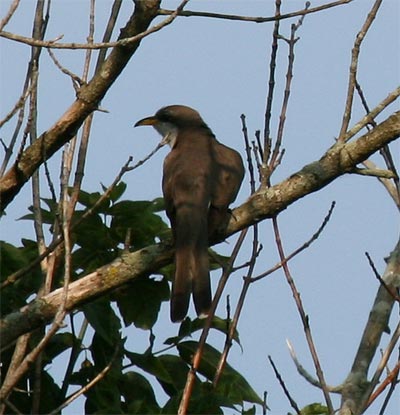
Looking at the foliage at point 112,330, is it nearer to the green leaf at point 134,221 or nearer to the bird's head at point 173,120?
the green leaf at point 134,221

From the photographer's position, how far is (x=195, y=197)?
5859mm

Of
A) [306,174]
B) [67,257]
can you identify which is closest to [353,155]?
[306,174]

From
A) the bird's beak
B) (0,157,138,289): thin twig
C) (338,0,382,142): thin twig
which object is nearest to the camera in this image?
(0,157,138,289): thin twig

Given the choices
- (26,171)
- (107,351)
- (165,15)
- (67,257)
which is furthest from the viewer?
(107,351)

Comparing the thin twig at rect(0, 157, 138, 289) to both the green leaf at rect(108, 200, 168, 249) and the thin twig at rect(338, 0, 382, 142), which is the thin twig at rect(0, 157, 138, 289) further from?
the thin twig at rect(338, 0, 382, 142)

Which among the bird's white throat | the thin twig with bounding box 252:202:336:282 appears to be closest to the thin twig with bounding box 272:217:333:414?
the thin twig with bounding box 252:202:336:282

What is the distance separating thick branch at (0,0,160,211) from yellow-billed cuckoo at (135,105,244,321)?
2.72 feet

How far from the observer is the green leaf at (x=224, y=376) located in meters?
5.02

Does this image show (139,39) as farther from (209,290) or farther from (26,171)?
(209,290)

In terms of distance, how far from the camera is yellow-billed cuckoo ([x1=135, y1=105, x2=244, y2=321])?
17.2 feet

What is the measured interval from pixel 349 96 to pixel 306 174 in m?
0.39

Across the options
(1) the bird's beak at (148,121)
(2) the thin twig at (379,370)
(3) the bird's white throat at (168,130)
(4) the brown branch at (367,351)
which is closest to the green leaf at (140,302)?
(4) the brown branch at (367,351)

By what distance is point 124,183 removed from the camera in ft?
16.9

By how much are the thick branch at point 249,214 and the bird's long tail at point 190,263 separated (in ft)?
0.50
